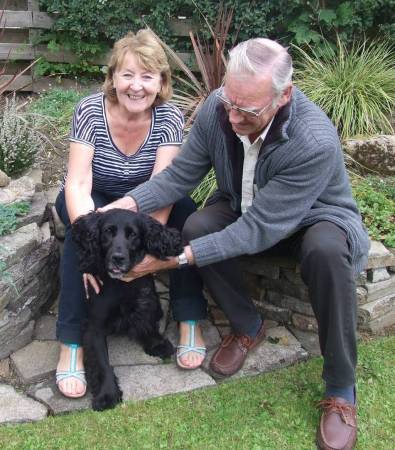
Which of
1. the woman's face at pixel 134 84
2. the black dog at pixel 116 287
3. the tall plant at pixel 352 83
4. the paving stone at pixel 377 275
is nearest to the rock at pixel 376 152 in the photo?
the tall plant at pixel 352 83

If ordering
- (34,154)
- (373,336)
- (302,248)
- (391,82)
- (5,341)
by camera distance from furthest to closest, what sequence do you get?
(391,82)
(34,154)
(373,336)
(5,341)
(302,248)

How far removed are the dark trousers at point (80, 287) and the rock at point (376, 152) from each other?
1.51 meters

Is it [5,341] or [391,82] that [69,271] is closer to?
[5,341]

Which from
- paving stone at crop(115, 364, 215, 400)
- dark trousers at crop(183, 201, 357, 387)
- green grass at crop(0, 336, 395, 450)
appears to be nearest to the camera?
dark trousers at crop(183, 201, 357, 387)

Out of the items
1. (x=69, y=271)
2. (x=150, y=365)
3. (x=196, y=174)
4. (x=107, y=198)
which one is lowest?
(x=150, y=365)

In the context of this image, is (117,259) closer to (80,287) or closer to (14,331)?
(80,287)

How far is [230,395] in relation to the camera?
2756 mm

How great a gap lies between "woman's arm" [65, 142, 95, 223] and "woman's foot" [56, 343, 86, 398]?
2.09 ft

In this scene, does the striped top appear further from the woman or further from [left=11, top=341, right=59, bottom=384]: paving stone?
[left=11, top=341, right=59, bottom=384]: paving stone

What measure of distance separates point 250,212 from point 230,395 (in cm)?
88

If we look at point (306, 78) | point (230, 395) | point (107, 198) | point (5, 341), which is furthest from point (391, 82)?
point (5, 341)

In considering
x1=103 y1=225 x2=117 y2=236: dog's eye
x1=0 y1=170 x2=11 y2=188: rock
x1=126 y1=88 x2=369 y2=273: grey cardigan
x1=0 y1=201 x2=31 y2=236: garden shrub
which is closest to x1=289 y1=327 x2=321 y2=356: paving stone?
x1=126 y1=88 x2=369 y2=273: grey cardigan

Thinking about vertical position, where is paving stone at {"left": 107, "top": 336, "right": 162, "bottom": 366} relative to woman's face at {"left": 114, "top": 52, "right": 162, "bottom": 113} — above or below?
below

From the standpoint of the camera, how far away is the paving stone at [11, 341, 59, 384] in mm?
2912
